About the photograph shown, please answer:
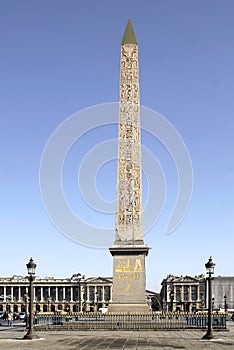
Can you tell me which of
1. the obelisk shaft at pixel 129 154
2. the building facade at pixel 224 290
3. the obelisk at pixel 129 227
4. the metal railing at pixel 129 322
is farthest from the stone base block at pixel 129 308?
the building facade at pixel 224 290

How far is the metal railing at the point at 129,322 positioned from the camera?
32.3 metres

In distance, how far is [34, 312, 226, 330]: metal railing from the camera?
3231 centimetres

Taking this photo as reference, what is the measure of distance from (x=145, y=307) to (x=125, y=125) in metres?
10.8

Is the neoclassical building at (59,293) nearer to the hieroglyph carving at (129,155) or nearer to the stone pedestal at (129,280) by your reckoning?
the stone pedestal at (129,280)

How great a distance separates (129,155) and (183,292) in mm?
114237

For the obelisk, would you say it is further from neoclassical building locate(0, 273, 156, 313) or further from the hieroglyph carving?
neoclassical building locate(0, 273, 156, 313)

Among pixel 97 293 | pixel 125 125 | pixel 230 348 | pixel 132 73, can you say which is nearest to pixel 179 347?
pixel 230 348

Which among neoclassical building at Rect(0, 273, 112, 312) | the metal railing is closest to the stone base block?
the metal railing

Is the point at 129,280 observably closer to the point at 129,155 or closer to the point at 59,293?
the point at 129,155

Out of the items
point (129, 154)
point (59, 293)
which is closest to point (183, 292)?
point (59, 293)

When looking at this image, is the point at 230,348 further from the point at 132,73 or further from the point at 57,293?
the point at 57,293

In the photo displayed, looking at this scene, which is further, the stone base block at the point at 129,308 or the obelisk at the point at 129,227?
the obelisk at the point at 129,227

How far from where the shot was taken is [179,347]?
21.0 m

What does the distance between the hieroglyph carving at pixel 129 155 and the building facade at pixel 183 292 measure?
109 metres
